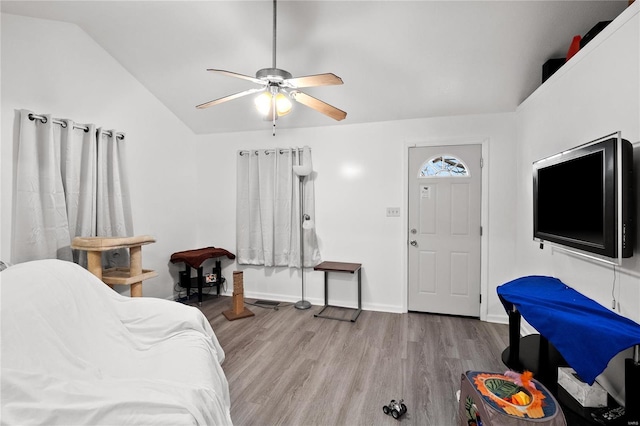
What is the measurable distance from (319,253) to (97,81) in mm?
2966

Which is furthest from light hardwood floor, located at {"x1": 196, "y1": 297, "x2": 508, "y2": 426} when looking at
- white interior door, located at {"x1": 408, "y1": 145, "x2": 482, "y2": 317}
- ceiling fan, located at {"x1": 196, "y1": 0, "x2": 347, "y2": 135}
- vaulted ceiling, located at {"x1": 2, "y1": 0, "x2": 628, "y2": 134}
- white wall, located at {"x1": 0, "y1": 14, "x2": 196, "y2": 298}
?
vaulted ceiling, located at {"x1": 2, "y1": 0, "x2": 628, "y2": 134}

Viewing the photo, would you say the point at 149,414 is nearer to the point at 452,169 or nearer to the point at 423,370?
the point at 423,370

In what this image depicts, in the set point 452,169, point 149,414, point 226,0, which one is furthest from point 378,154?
point 149,414

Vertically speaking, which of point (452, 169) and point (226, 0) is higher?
point (226, 0)

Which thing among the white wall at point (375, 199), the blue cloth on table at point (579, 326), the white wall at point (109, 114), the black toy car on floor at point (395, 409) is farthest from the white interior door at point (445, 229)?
the white wall at point (109, 114)

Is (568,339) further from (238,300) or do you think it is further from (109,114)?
(109,114)

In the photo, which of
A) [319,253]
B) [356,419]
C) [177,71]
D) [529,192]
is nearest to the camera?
[356,419]

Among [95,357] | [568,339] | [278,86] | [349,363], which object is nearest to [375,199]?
[349,363]

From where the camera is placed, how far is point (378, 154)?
148 inches

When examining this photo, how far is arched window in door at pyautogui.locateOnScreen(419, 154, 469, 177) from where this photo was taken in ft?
11.5

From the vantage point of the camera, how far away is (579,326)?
1.47 m

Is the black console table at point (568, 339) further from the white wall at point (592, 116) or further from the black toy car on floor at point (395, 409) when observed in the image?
the black toy car on floor at point (395, 409)

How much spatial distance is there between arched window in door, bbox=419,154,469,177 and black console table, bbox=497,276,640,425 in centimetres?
155

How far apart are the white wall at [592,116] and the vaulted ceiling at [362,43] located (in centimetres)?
40
